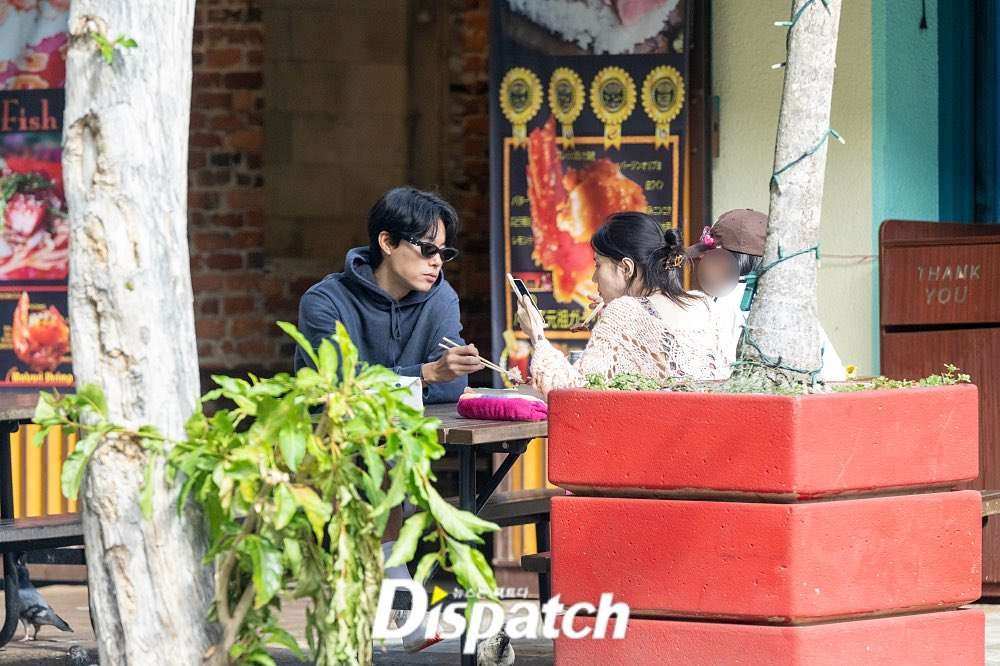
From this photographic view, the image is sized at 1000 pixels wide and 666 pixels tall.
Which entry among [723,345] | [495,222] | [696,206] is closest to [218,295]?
[495,222]

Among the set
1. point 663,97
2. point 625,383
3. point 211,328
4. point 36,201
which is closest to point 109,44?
point 625,383

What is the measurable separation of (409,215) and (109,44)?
198 cm

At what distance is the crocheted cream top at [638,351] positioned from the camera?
176 inches

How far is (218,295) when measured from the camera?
7402 millimetres

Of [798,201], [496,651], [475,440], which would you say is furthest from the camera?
[496,651]

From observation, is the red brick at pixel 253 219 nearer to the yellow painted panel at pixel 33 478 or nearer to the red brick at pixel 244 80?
the red brick at pixel 244 80

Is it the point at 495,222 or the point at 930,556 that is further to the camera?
the point at 495,222

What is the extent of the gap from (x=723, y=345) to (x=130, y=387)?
238cm

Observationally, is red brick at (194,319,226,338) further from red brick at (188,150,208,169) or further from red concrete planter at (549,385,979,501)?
red concrete planter at (549,385,979,501)

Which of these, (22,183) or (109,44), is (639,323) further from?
(22,183)

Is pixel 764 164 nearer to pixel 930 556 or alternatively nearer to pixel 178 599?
pixel 930 556

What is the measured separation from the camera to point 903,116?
6.22m

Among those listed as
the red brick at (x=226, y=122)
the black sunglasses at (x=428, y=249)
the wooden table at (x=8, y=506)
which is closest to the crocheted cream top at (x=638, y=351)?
the black sunglasses at (x=428, y=249)

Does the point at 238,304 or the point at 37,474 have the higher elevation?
the point at 238,304
